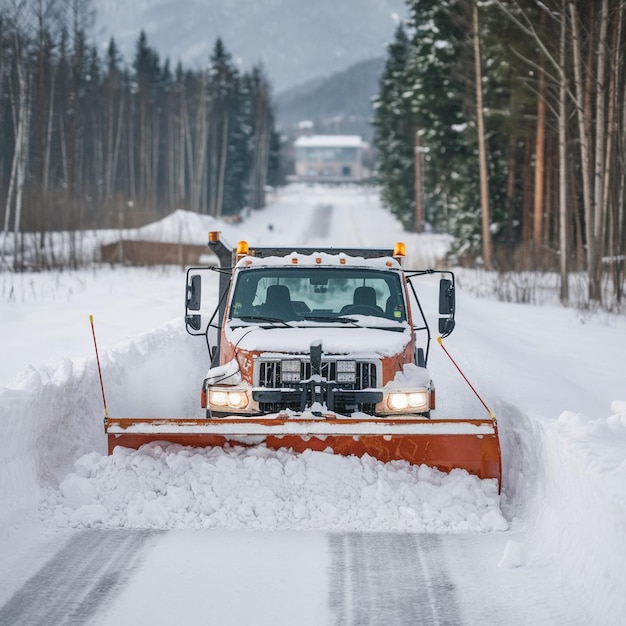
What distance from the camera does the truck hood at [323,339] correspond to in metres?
6.88

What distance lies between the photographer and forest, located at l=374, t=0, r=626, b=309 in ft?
68.9

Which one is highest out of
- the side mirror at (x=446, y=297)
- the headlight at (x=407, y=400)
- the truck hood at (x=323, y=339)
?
the side mirror at (x=446, y=297)

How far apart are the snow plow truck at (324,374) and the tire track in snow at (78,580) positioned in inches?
39.7

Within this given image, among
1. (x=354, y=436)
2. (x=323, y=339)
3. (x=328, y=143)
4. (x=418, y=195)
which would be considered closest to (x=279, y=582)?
(x=354, y=436)

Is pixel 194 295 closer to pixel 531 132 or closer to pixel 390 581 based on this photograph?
pixel 390 581

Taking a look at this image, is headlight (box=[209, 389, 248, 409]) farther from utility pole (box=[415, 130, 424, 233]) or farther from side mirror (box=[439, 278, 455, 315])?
utility pole (box=[415, 130, 424, 233])

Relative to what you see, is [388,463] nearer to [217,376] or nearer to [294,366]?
[294,366]

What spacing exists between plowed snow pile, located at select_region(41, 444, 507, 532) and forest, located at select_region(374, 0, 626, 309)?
1489cm

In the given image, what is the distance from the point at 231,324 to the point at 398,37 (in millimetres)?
62585

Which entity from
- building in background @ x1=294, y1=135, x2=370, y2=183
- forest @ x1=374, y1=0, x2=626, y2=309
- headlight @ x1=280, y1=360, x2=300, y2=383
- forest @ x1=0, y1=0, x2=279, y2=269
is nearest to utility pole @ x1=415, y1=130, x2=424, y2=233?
forest @ x1=374, y1=0, x2=626, y2=309

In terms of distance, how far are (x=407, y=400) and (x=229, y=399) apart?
1.44m

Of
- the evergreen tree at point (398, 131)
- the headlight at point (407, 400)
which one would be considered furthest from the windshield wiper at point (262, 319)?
the evergreen tree at point (398, 131)

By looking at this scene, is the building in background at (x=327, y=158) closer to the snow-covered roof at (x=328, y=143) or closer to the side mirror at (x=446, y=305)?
the snow-covered roof at (x=328, y=143)

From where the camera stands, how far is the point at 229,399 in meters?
6.87
